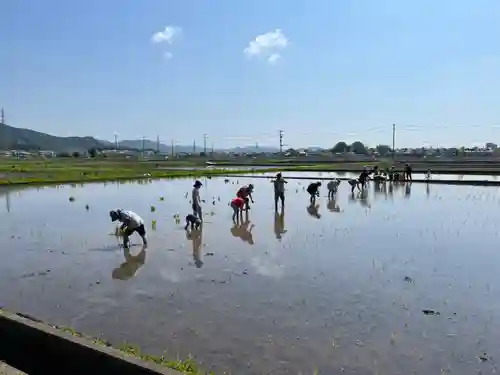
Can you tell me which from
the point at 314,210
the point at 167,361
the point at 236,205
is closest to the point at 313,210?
the point at 314,210

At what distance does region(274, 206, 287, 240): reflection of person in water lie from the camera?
1367cm

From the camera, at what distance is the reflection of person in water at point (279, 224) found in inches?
538

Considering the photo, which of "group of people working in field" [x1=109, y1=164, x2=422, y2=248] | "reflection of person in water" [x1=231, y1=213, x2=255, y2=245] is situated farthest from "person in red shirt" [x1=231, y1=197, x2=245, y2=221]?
"reflection of person in water" [x1=231, y1=213, x2=255, y2=245]

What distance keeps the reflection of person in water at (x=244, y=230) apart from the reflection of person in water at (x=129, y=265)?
2727 mm

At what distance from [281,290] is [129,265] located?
3.50m

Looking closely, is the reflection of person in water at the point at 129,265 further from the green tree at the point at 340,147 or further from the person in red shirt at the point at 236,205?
the green tree at the point at 340,147

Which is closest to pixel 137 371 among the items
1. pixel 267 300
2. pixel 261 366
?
pixel 261 366

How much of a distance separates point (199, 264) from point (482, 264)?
18.1 ft

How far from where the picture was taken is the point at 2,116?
89562 millimetres

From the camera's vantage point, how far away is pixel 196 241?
494 inches

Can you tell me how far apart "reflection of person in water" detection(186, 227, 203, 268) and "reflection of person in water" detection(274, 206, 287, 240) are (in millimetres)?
2057

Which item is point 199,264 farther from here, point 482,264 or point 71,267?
point 482,264

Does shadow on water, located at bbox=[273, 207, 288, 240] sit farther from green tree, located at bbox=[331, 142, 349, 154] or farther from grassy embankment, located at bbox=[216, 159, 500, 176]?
green tree, located at bbox=[331, 142, 349, 154]

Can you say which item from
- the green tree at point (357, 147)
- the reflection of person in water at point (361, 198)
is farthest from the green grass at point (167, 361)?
the green tree at point (357, 147)
